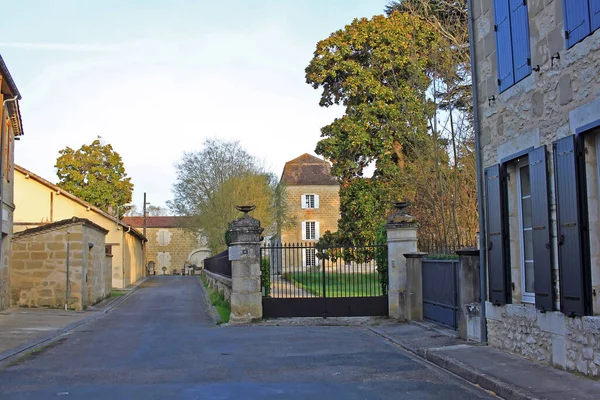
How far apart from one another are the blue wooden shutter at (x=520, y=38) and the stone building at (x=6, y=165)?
13.9 m

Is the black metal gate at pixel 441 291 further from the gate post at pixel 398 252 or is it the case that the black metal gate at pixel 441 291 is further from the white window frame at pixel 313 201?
the white window frame at pixel 313 201

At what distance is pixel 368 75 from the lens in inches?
1153

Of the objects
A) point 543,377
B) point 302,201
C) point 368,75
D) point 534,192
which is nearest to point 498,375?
point 543,377

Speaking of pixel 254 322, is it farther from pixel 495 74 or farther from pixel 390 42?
pixel 390 42

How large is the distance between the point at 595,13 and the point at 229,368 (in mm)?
6807

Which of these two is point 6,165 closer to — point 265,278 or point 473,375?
point 265,278

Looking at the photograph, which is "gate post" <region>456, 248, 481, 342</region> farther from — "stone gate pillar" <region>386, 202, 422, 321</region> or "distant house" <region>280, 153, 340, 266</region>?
"distant house" <region>280, 153, 340, 266</region>

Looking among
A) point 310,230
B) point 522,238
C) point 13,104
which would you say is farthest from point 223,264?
point 310,230

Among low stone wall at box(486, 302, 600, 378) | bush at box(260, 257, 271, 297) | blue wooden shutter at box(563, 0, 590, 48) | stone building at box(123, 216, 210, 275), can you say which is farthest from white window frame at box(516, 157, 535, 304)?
stone building at box(123, 216, 210, 275)

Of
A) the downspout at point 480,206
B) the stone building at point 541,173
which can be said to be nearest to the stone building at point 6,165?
the downspout at point 480,206

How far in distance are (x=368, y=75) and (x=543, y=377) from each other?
22.8 m

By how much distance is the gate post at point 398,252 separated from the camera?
16.2m

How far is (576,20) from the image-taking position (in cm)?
792

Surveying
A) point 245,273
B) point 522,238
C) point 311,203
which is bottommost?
point 245,273
